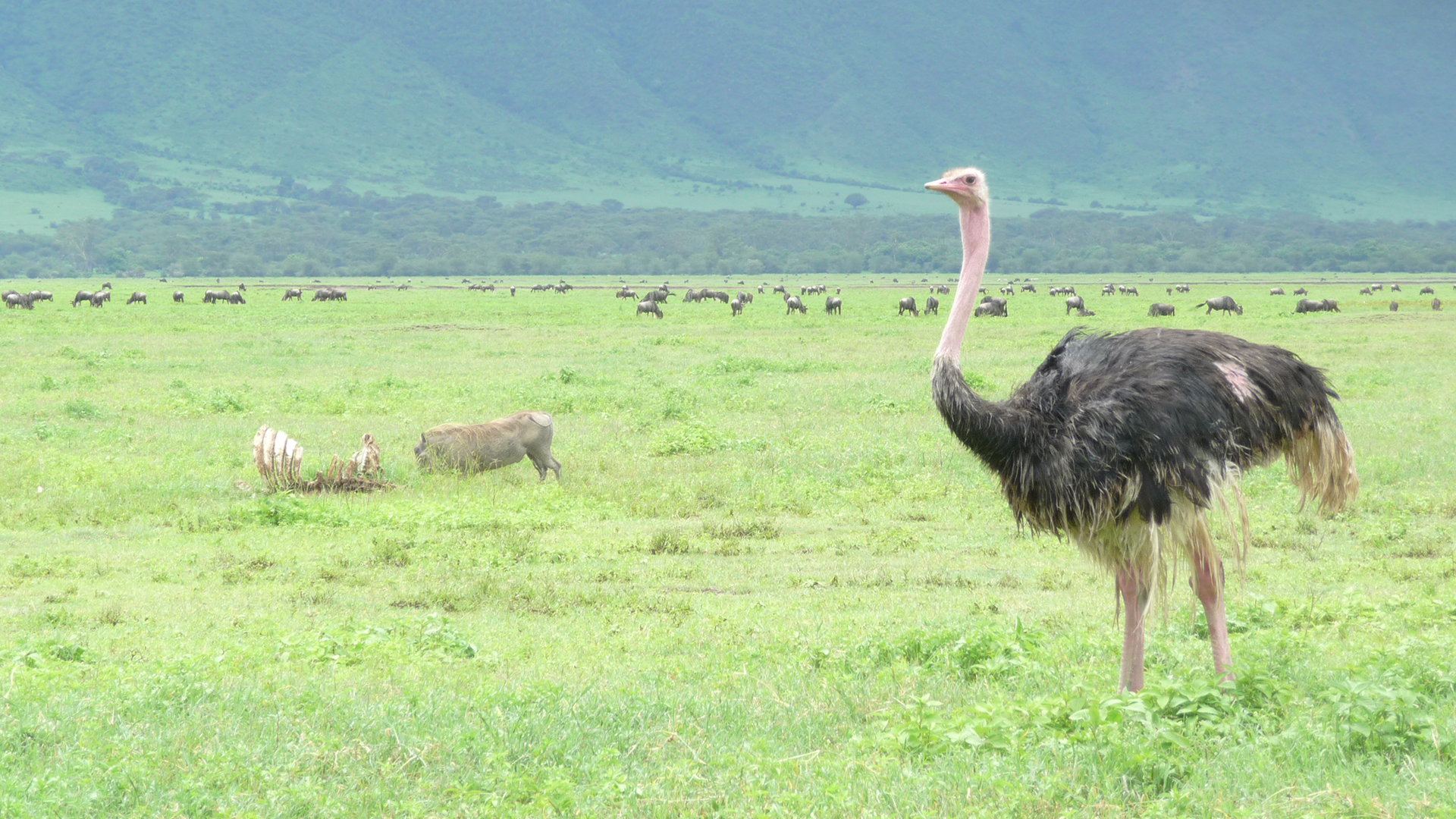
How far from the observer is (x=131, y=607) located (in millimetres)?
9352

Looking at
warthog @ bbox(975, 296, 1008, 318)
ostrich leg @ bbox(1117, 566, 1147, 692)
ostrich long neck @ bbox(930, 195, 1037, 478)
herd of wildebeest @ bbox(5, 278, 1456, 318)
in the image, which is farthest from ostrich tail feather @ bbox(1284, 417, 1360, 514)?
herd of wildebeest @ bbox(5, 278, 1456, 318)

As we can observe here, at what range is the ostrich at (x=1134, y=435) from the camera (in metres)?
6.46

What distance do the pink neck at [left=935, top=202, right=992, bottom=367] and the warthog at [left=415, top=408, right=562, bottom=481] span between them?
27.5 feet

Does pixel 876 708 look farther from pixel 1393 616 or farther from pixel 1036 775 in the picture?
pixel 1393 616

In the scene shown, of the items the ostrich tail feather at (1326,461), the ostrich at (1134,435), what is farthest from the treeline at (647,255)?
the ostrich at (1134,435)

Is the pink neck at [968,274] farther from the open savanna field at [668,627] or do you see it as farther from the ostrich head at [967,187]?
the open savanna field at [668,627]

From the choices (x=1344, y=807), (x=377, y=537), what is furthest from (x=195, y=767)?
(x=377, y=537)

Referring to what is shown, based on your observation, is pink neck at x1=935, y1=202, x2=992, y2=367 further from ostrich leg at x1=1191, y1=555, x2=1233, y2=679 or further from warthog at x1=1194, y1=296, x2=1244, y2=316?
warthog at x1=1194, y1=296, x2=1244, y2=316

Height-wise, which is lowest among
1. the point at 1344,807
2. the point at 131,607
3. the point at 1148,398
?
the point at 131,607

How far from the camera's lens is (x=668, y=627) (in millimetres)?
8727

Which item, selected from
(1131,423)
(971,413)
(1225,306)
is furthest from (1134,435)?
(1225,306)

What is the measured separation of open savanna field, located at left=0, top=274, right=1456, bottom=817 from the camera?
16.4 ft

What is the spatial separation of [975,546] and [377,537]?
5.41m

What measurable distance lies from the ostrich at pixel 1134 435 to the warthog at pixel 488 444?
8540 mm
